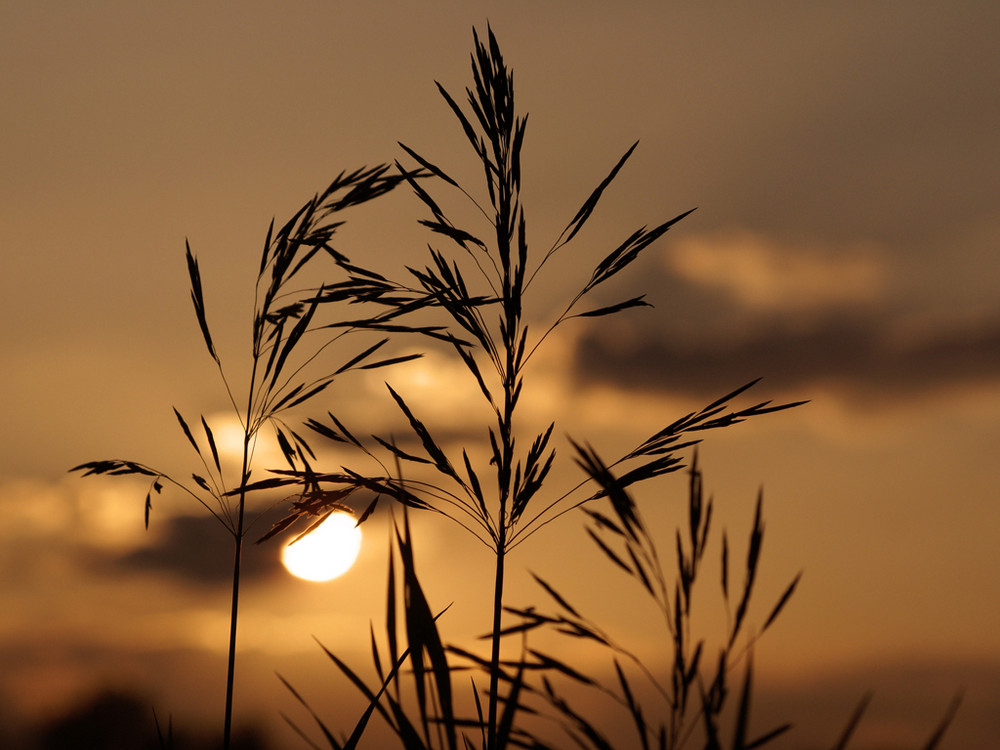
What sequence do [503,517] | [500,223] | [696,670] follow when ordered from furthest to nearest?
1. [500,223]
2. [503,517]
3. [696,670]

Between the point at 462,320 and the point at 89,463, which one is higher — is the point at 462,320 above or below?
above

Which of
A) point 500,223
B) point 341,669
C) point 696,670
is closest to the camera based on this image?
point 696,670

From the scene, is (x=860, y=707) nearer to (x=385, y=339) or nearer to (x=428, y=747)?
(x=428, y=747)

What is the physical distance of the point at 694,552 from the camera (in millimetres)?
1419

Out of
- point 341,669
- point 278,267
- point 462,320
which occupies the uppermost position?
point 278,267

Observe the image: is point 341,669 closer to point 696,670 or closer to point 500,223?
point 696,670

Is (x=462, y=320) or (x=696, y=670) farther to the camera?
(x=462, y=320)

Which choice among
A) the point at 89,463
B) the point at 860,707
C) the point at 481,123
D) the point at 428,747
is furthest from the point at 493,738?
the point at 89,463

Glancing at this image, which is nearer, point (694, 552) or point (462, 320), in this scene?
point (694, 552)

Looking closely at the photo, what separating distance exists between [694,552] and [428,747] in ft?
1.57

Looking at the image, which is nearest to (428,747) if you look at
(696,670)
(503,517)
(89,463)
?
(696,670)

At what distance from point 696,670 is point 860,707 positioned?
0.22m

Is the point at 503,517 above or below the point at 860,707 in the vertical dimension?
above

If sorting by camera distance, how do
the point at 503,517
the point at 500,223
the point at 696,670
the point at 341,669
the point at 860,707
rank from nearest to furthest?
1. the point at 860,707
2. the point at 696,670
3. the point at 341,669
4. the point at 503,517
5. the point at 500,223
